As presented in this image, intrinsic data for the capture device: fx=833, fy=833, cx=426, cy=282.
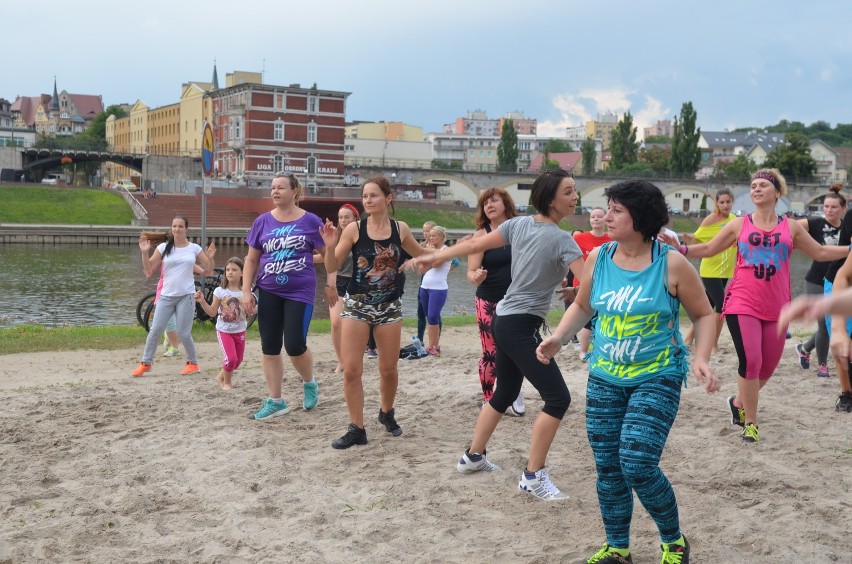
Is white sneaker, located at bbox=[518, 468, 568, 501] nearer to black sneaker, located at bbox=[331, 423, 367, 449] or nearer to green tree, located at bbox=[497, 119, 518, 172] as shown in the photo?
black sneaker, located at bbox=[331, 423, 367, 449]

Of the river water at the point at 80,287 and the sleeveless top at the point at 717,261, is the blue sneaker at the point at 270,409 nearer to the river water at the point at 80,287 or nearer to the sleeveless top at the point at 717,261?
the sleeveless top at the point at 717,261

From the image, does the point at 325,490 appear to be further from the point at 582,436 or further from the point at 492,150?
the point at 492,150

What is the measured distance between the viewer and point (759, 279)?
22.4 ft

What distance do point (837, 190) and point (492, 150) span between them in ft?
584

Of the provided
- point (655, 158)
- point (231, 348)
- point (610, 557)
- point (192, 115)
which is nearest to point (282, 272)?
point (231, 348)

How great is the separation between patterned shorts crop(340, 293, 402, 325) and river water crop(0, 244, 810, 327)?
544 inches

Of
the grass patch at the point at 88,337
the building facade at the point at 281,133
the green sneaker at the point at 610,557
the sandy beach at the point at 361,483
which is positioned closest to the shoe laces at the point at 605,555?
the green sneaker at the point at 610,557

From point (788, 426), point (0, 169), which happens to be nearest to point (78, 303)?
point (788, 426)

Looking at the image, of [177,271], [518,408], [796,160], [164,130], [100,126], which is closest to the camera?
[518,408]

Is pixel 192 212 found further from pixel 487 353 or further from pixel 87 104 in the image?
pixel 87 104

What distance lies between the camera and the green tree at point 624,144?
109312 millimetres

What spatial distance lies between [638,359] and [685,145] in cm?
10553

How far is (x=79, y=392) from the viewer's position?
28.5 ft

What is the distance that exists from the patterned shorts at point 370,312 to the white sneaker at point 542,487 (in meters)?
1.78
